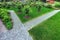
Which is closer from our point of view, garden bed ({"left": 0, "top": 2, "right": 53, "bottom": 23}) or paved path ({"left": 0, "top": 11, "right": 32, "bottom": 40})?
paved path ({"left": 0, "top": 11, "right": 32, "bottom": 40})

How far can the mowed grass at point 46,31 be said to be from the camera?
13480 millimetres

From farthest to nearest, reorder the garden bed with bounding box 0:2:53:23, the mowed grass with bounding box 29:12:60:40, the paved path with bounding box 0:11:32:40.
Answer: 1. the garden bed with bounding box 0:2:53:23
2. the mowed grass with bounding box 29:12:60:40
3. the paved path with bounding box 0:11:32:40

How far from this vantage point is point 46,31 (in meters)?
14.8

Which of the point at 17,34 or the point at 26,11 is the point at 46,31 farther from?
the point at 26,11

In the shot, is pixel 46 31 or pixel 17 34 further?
pixel 46 31

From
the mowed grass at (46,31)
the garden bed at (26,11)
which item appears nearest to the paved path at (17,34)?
the mowed grass at (46,31)

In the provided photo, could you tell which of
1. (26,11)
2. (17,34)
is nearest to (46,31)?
(17,34)

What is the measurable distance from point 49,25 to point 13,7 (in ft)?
30.3

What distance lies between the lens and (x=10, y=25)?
1560cm

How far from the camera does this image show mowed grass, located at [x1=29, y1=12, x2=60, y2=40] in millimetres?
13480

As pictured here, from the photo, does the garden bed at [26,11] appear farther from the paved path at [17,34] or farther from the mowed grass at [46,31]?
the paved path at [17,34]

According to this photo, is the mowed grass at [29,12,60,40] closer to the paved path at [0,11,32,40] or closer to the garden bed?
the paved path at [0,11,32,40]

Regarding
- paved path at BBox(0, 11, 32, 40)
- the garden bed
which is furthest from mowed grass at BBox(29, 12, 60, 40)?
the garden bed

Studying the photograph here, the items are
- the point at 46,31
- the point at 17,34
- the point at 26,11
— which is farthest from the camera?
the point at 26,11
